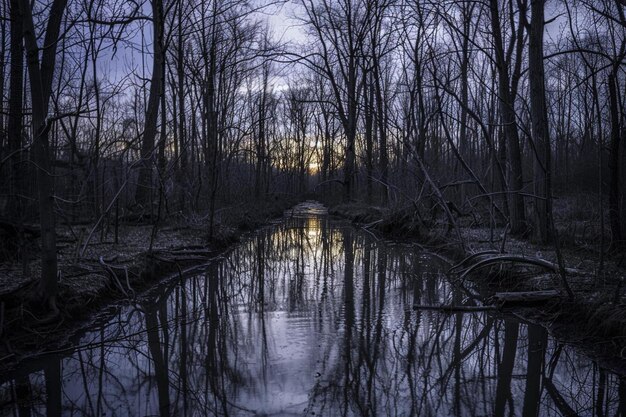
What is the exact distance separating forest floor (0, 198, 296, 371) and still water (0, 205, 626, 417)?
0.33m

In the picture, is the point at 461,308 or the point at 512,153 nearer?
the point at 461,308

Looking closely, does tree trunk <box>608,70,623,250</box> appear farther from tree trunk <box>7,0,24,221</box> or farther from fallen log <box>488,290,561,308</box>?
tree trunk <box>7,0,24,221</box>

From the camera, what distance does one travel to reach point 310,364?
188 inches

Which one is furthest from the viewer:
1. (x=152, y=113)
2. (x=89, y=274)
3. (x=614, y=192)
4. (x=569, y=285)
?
(x=152, y=113)

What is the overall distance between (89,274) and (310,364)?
13.1 feet

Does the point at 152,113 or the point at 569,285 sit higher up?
the point at 152,113

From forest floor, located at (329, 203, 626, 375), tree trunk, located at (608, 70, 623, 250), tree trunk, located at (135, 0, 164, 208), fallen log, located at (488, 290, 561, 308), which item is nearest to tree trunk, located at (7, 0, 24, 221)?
tree trunk, located at (135, 0, 164, 208)

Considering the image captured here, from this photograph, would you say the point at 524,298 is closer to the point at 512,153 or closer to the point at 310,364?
the point at 310,364

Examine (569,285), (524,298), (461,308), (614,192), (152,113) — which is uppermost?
(152,113)

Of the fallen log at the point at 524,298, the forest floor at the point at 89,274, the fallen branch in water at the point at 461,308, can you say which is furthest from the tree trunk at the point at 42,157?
the fallen log at the point at 524,298

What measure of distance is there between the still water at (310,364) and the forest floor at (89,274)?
0.33 metres

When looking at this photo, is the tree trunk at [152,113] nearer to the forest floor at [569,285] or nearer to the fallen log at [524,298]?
the forest floor at [569,285]

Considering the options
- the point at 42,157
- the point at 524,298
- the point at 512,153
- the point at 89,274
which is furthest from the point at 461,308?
the point at 512,153

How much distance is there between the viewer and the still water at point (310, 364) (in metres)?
3.92
